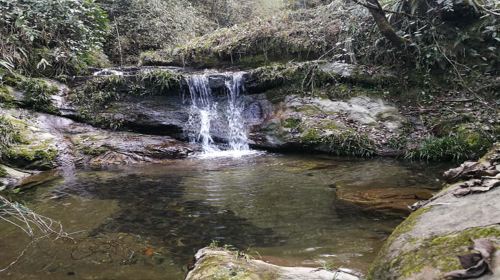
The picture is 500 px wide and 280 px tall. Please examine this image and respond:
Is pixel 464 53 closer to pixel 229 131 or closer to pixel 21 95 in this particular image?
pixel 229 131

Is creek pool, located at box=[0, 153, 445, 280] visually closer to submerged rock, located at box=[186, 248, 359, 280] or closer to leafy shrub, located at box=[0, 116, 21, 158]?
submerged rock, located at box=[186, 248, 359, 280]

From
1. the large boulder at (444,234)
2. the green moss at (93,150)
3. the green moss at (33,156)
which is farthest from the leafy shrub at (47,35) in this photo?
the large boulder at (444,234)

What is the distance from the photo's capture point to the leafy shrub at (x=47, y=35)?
9.30m

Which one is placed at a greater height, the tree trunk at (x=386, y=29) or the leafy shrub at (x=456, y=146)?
the tree trunk at (x=386, y=29)

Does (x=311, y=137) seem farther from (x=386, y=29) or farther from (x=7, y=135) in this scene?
(x=7, y=135)

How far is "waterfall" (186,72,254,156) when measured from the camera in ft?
30.2

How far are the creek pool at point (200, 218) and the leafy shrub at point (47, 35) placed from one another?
13.8ft

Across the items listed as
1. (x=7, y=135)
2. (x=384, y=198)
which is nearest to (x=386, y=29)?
(x=384, y=198)

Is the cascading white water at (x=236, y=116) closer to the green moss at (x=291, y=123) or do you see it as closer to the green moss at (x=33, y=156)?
the green moss at (x=291, y=123)

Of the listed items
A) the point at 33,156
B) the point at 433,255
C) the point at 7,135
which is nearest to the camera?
the point at 433,255

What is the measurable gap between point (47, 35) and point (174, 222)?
831cm

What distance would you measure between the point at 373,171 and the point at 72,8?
9.16 m

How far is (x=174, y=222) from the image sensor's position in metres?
4.32

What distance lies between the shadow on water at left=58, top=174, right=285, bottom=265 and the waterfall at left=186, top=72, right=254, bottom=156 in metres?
3.36
